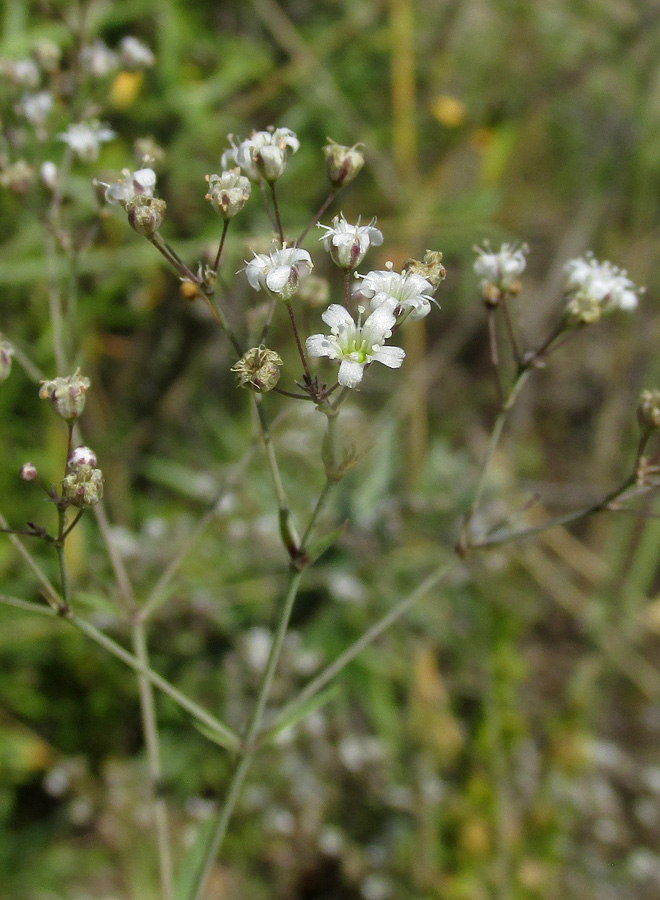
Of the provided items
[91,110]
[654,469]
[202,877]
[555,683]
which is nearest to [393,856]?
[555,683]

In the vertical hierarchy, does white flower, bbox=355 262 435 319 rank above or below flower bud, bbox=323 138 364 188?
below

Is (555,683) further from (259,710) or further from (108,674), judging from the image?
(259,710)

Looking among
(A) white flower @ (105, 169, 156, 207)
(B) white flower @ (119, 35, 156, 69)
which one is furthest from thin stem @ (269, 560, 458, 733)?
(B) white flower @ (119, 35, 156, 69)

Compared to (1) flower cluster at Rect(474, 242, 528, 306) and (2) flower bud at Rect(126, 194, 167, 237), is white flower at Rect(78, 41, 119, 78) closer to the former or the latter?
(2) flower bud at Rect(126, 194, 167, 237)

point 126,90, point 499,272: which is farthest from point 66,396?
point 126,90

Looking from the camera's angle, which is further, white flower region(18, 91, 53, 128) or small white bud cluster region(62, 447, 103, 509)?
white flower region(18, 91, 53, 128)

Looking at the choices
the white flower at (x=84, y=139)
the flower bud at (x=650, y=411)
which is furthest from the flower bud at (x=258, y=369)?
the white flower at (x=84, y=139)

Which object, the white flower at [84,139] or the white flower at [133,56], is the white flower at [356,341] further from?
the white flower at [133,56]
